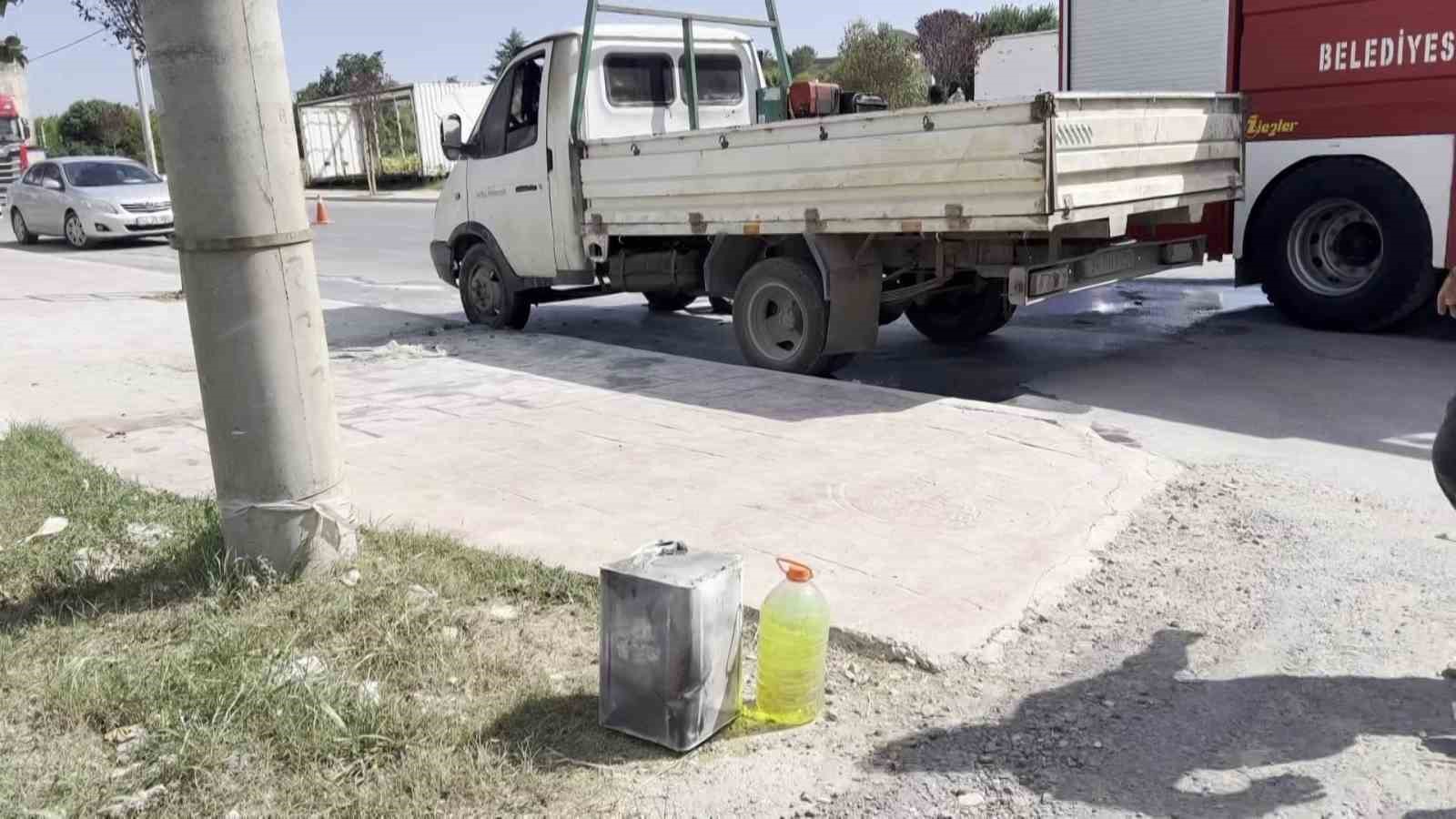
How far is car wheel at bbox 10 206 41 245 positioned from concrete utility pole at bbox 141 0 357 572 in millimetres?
21221

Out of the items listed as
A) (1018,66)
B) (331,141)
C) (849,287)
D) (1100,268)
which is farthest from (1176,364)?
(331,141)

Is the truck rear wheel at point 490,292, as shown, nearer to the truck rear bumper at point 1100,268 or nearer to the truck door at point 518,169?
the truck door at point 518,169

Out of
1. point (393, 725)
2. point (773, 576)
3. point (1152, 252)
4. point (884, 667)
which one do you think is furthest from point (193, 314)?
point (1152, 252)

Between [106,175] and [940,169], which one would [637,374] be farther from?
[106,175]

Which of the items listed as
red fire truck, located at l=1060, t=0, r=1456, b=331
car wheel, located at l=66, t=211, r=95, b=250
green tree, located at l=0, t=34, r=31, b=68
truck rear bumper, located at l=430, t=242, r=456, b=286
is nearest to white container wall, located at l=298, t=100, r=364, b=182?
car wheel, located at l=66, t=211, r=95, b=250

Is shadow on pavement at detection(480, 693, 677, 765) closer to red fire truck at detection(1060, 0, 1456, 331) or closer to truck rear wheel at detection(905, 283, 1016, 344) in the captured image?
truck rear wheel at detection(905, 283, 1016, 344)

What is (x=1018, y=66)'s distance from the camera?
97.0 feet

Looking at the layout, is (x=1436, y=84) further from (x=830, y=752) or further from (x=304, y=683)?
(x=304, y=683)

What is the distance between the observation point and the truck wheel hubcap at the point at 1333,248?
355 inches

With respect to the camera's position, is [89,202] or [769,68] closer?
[769,68]

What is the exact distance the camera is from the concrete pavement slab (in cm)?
459

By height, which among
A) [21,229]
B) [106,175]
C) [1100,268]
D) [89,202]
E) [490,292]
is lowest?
[490,292]

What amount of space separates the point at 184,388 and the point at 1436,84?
28.4 feet

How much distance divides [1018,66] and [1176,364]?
75.2ft
